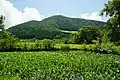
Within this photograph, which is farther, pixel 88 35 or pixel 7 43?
pixel 88 35

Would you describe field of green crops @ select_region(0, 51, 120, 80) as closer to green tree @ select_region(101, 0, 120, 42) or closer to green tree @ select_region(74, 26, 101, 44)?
green tree @ select_region(101, 0, 120, 42)

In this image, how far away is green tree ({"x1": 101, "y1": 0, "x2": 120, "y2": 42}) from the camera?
2301 inches

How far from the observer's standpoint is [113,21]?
2320 inches

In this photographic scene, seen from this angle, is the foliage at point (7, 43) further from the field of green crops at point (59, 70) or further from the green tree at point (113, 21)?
the field of green crops at point (59, 70)

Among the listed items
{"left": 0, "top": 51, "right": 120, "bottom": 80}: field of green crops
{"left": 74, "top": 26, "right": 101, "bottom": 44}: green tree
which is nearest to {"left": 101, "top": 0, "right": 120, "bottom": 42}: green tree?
{"left": 0, "top": 51, "right": 120, "bottom": 80}: field of green crops

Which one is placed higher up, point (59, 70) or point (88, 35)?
point (88, 35)

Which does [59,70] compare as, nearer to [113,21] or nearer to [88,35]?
[113,21]

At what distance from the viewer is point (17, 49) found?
7406cm

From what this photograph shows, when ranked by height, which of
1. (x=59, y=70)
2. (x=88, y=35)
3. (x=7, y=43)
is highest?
(x=88, y=35)

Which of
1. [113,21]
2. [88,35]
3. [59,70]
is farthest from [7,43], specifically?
[88,35]

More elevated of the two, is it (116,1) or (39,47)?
(116,1)

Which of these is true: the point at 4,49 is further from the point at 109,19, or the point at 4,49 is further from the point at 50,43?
the point at 109,19

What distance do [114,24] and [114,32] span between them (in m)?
1.64

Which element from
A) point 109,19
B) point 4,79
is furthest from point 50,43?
point 4,79
